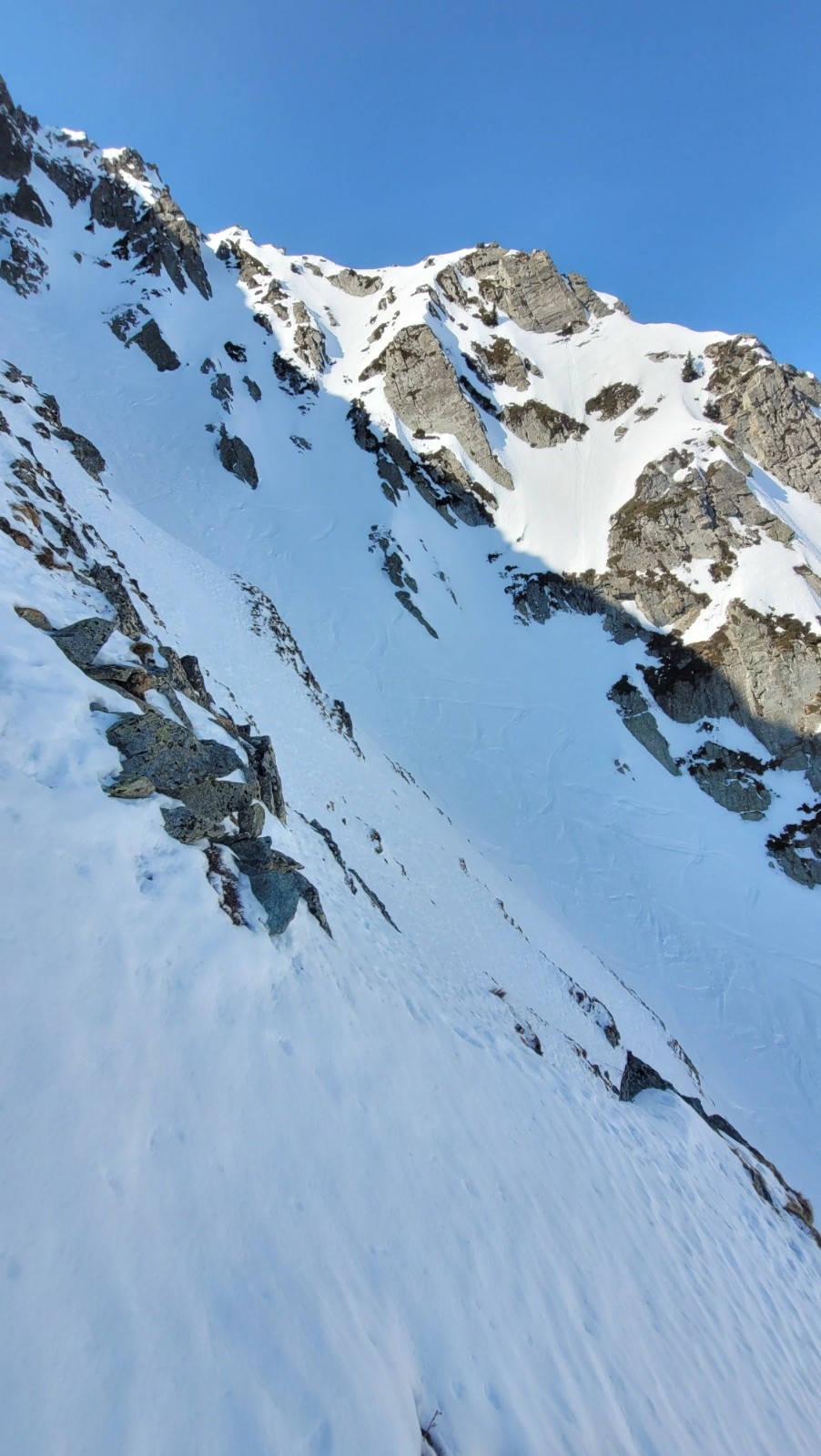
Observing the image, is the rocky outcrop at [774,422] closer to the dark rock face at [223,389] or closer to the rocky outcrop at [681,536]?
the rocky outcrop at [681,536]

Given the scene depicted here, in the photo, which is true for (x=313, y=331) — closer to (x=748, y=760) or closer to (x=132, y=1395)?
(x=748, y=760)

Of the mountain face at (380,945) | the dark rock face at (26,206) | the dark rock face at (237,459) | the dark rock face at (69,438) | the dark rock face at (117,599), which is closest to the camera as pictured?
the mountain face at (380,945)

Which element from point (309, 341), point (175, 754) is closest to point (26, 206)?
point (309, 341)

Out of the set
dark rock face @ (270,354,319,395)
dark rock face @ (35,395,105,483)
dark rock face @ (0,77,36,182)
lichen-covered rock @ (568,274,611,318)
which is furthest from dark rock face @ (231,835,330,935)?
lichen-covered rock @ (568,274,611,318)

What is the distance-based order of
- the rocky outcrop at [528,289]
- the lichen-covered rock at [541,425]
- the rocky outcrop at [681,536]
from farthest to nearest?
the rocky outcrop at [528,289]
the lichen-covered rock at [541,425]
the rocky outcrop at [681,536]

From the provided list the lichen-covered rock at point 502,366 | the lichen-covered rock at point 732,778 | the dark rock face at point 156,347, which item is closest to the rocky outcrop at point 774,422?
the lichen-covered rock at point 502,366

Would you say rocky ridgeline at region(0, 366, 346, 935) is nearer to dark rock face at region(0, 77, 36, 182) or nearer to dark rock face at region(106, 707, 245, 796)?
dark rock face at region(106, 707, 245, 796)
